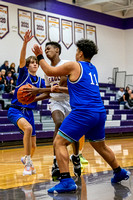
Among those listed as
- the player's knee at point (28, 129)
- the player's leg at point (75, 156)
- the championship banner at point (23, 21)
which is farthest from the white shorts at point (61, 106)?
the championship banner at point (23, 21)

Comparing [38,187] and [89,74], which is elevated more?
[89,74]

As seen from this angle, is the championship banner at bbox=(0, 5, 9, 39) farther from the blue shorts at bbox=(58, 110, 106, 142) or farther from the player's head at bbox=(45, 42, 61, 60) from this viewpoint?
the blue shorts at bbox=(58, 110, 106, 142)

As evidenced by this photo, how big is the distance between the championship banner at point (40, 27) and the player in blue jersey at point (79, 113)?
14.0 m

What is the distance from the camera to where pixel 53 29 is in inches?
747

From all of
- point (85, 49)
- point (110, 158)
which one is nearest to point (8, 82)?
point (85, 49)

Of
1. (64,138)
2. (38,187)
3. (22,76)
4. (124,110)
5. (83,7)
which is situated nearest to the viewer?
(64,138)

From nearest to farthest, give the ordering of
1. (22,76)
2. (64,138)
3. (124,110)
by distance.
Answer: (64,138), (22,76), (124,110)

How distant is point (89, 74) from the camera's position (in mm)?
4250

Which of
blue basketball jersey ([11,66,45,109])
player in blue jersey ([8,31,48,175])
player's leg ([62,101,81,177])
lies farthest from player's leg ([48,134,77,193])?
blue basketball jersey ([11,66,45,109])

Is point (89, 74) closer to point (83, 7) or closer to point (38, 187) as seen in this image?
point (38, 187)

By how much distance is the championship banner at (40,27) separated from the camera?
712 inches

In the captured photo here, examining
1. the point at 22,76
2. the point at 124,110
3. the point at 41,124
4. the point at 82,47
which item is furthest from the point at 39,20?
the point at 82,47

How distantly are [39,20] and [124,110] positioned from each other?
19.4 feet

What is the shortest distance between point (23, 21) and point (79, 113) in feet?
46.2
